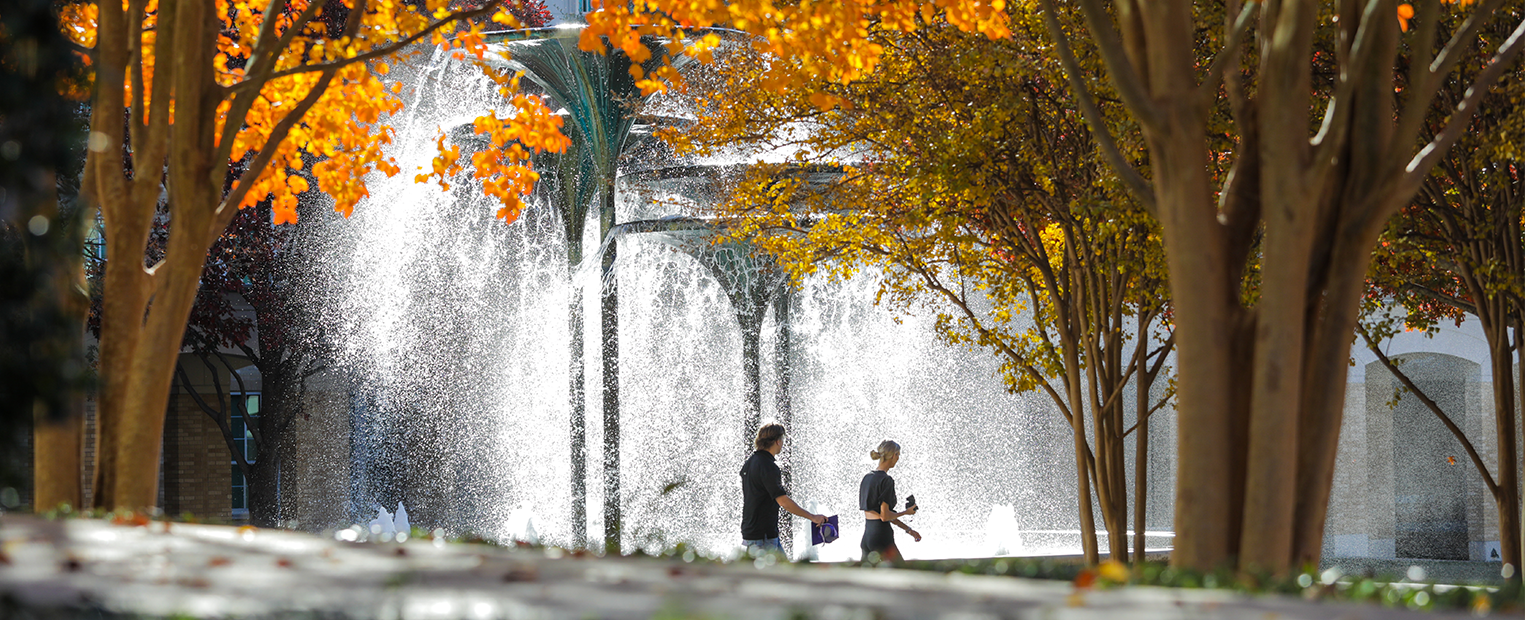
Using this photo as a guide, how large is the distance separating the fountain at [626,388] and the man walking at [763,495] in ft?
25.0

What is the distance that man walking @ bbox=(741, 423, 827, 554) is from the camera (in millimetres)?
8477

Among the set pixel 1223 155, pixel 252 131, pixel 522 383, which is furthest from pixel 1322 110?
pixel 522 383

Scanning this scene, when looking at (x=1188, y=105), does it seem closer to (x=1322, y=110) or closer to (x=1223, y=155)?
(x=1322, y=110)

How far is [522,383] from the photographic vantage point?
20.0 m

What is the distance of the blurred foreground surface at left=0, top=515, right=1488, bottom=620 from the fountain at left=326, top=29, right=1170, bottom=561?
11868 mm

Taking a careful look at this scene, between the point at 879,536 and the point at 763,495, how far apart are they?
2.86 feet

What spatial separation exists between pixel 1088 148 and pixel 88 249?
13.2m

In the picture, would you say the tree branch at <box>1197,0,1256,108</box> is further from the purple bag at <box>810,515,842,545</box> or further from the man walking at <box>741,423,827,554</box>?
the purple bag at <box>810,515,842,545</box>

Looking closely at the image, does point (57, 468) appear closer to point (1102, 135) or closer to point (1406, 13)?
point (1102, 135)

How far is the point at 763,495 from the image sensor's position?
28.0 ft

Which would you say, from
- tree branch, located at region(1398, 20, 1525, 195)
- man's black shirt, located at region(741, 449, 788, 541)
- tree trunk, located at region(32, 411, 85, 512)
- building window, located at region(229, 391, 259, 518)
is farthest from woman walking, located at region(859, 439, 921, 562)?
Answer: building window, located at region(229, 391, 259, 518)

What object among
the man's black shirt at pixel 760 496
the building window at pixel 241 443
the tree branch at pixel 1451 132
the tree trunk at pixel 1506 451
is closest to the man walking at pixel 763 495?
the man's black shirt at pixel 760 496

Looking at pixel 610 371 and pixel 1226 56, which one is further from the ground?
pixel 1226 56

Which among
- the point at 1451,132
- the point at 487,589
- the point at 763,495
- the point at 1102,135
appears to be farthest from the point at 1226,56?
the point at 763,495
